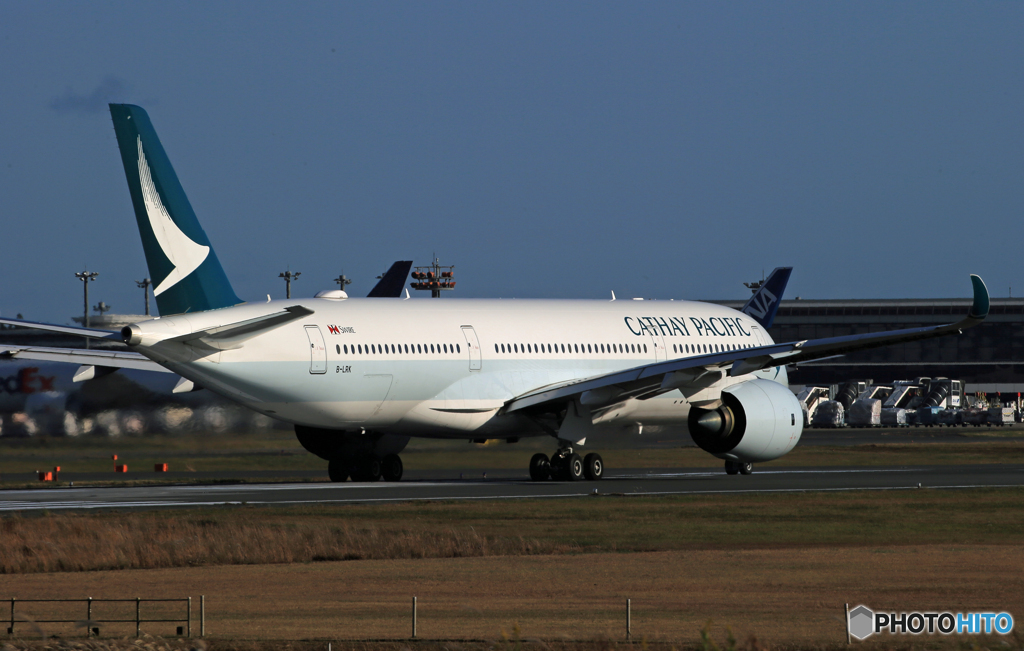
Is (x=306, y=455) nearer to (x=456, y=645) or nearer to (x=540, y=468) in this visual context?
(x=540, y=468)

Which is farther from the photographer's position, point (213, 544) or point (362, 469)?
point (362, 469)

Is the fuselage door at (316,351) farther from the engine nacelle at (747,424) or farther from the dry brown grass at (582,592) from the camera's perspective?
the dry brown grass at (582,592)

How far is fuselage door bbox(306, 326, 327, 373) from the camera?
32.5 metres

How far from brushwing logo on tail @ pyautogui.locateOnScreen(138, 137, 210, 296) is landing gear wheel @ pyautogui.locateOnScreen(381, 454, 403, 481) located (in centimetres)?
875

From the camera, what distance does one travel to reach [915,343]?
13475cm

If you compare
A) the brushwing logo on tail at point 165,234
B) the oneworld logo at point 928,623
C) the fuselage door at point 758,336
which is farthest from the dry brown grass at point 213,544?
the fuselage door at point 758,336

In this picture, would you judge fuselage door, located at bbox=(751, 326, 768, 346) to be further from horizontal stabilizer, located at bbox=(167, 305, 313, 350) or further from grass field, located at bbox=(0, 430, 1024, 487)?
horizontal stabilizer, located at bbox=(167, 305, 313, 350)

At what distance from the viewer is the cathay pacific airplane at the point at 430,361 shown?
31016 millimetres

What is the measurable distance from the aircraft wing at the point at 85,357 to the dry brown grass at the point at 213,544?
10.9 meters

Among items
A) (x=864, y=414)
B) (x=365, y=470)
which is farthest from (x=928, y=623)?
(x=864, y=414)

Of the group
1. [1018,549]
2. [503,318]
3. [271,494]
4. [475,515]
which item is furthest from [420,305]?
[1018,549]

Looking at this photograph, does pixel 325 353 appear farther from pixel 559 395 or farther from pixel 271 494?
pixel 559 395

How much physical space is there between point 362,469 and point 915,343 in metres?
106

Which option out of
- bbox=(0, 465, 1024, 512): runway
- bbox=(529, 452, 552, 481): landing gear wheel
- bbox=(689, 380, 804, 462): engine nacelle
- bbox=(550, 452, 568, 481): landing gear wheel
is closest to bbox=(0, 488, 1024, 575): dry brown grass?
bbox=(0, 465, 1024, 512): runway
